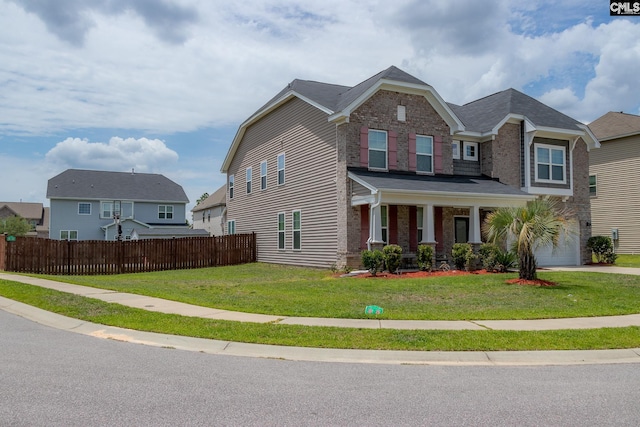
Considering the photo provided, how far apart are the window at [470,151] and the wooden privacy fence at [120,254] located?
1215 centimetres

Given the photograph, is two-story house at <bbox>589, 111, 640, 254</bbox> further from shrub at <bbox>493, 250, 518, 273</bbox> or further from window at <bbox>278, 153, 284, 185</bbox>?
window at <bbox>278, 153, 284, 185</bbox>

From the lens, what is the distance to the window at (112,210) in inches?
1964

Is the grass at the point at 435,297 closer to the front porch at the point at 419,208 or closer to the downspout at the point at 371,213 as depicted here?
the downspout at the point at 371,213

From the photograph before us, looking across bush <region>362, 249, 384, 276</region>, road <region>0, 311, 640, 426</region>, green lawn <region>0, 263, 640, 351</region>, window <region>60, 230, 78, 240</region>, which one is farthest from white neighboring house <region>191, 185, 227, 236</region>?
road <region>0, 311, 640, 426</region>

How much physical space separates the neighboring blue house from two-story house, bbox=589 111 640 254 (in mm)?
31903

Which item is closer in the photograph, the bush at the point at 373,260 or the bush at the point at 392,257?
the bush at the point at 373,260

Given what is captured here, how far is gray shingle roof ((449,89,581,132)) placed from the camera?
25388mm

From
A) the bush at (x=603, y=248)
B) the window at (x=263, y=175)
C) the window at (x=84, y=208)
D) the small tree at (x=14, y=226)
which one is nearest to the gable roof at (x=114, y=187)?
the window at (x=84, y=208)

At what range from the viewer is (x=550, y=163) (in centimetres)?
2591

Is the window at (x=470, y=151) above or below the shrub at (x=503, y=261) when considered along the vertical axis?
above

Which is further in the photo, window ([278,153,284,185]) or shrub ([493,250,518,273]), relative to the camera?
window ([278,153,284,185])

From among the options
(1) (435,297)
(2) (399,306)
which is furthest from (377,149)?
(2) (399,306)

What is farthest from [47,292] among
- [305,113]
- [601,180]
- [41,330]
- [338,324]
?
[601,180]

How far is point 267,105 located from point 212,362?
22562 millimetres
